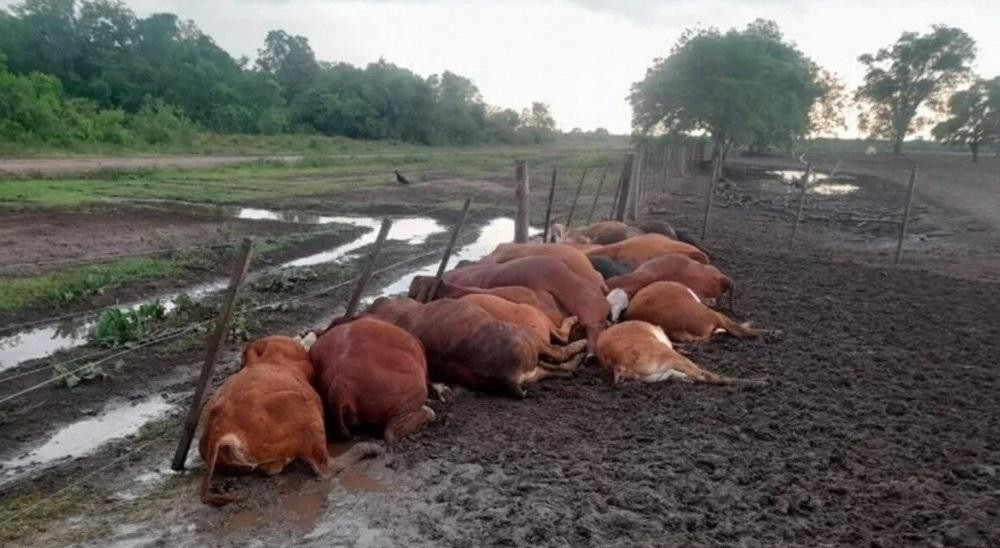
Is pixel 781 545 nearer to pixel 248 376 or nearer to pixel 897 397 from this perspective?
pixel 897 397

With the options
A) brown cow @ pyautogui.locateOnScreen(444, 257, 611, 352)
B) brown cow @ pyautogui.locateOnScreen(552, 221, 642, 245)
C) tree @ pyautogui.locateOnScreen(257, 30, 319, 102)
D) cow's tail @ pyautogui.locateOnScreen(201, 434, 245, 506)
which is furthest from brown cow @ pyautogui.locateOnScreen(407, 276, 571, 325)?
tree @ pyautogui.locateOnScreen(257, 30, 319, 102)

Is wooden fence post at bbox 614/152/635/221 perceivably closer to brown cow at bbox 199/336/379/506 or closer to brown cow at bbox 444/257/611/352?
brown cow at bbox 444/257/611/352

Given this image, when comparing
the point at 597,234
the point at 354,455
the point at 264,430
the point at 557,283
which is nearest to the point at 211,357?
the point at 264,430

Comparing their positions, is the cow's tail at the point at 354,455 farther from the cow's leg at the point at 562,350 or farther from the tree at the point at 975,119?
the tree at the point at 975,119

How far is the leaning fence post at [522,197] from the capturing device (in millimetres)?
9258

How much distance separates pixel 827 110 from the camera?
75750 mm

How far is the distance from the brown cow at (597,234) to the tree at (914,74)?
191 feet

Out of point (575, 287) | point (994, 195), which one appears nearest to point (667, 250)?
point (575, 287)

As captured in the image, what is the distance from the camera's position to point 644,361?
Answer: 5.83 meters

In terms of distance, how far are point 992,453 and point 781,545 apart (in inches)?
72.9

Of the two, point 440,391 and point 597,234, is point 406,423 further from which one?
point 597,234

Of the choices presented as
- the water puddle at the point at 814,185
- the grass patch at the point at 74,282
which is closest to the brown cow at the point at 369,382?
the grass patch at the point at 74,282

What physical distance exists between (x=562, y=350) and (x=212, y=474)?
2.93 m

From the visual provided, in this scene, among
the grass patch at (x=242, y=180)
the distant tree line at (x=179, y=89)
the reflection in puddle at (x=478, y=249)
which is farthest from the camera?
the distant tree line at (x=179, y=89)
